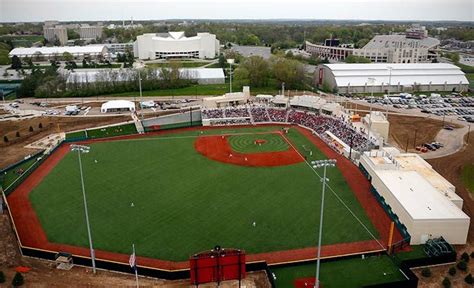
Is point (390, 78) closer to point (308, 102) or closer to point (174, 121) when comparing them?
point (308, 102)

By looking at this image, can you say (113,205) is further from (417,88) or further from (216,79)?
(417,88)

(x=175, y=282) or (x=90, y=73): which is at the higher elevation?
(x=90, y=73)

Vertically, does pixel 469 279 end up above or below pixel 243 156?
below

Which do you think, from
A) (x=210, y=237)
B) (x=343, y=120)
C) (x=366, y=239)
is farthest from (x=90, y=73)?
(x=366, y=239)

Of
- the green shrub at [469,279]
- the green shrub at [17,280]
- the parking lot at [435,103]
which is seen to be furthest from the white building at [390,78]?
the green shrub at [17,280]

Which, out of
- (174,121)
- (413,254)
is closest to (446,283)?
(413,254)

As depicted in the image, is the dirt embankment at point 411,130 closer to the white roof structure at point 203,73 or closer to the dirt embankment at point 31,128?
the dirt embankment at point 31,128

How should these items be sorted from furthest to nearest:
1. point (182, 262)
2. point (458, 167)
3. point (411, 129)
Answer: point (411, 129) < point (458, 167) < point (182, 262)
